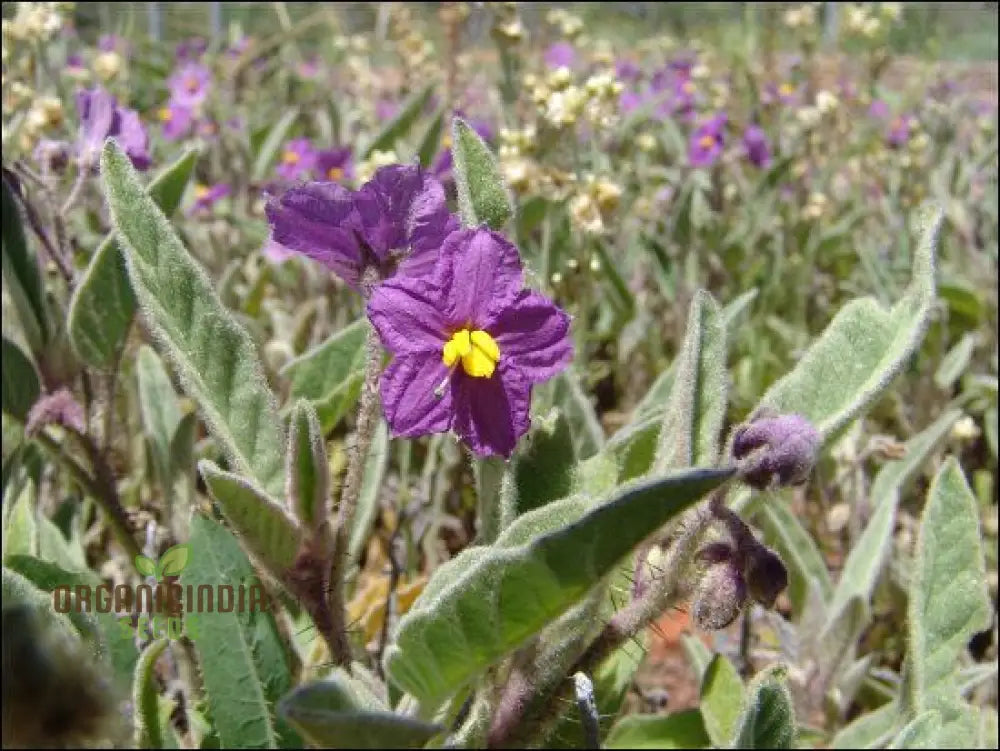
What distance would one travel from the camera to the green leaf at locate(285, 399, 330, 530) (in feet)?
3.36

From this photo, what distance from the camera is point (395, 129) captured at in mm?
3086

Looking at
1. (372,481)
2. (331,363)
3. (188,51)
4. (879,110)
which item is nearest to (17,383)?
(331,363)

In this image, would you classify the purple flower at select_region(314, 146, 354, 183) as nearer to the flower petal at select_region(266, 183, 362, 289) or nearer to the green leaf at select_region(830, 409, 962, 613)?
the green leaf at select_region(830, 409, 962, 613)

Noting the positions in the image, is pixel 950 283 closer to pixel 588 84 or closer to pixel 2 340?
pixel 588 84

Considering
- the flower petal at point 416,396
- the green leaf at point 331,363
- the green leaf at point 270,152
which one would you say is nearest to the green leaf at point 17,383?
the green leaf at point 331,363

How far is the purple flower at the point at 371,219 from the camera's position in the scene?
117 cm

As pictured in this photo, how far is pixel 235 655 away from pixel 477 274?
1.39 ft

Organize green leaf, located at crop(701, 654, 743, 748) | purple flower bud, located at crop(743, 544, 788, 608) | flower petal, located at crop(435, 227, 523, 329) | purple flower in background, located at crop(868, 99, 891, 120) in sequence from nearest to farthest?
purple flower bud, located at crop(743, 544, 788, 608) → flower petal, located at crop(435, 227, 523, 329) → green leaf, located at crop(701, 654, 743, 748) → purple flower in background, located at crop(868, 99, 891, 120)

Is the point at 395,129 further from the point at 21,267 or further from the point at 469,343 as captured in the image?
the point at 469,343

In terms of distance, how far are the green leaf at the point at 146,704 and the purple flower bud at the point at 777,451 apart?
49 cm

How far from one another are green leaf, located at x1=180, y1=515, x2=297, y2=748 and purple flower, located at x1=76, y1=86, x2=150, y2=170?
1242 millimetres

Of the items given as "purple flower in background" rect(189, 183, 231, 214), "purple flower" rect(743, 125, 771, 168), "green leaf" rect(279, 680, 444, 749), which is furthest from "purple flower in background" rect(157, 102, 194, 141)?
"green leaf" rect(279, 680, 444, 749)

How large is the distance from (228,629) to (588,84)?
1.59 metres

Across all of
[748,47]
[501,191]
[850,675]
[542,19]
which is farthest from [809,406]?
[748,47]
